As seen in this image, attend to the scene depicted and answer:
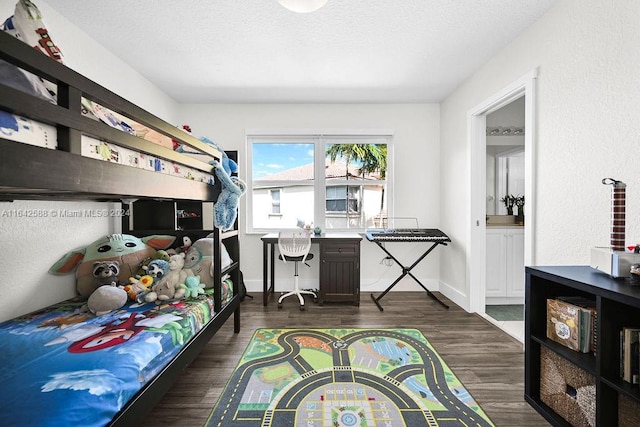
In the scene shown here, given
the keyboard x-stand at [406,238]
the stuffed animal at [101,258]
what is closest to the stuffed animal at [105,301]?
the stuffed animal at [101,258]

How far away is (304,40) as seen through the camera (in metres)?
2.46

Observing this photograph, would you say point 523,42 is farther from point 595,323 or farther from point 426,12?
point 595,323

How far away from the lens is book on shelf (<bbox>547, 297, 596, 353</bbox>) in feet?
4.70

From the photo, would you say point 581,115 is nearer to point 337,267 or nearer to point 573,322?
point 573,322

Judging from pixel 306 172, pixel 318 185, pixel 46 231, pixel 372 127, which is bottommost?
pixel 46 231

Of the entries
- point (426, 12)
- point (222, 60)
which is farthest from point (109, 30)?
point (426, 12)

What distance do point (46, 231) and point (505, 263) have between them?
4.30 metres

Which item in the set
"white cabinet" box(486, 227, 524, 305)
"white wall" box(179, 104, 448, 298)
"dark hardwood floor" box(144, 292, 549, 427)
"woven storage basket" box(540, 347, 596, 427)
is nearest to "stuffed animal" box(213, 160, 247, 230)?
"dark hardwood floor" box(144, 292, 549, 427)

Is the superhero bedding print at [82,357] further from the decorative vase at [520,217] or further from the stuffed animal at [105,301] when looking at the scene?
the decorative vase at [520,217]

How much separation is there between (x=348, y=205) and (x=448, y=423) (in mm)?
2837

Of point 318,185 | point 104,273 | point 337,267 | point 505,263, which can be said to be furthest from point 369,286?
point 104,273

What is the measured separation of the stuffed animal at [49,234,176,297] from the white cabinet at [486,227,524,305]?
354 centimetres

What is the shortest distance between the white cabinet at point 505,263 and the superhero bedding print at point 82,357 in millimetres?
3112

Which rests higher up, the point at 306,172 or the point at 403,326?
the point at 306,172
